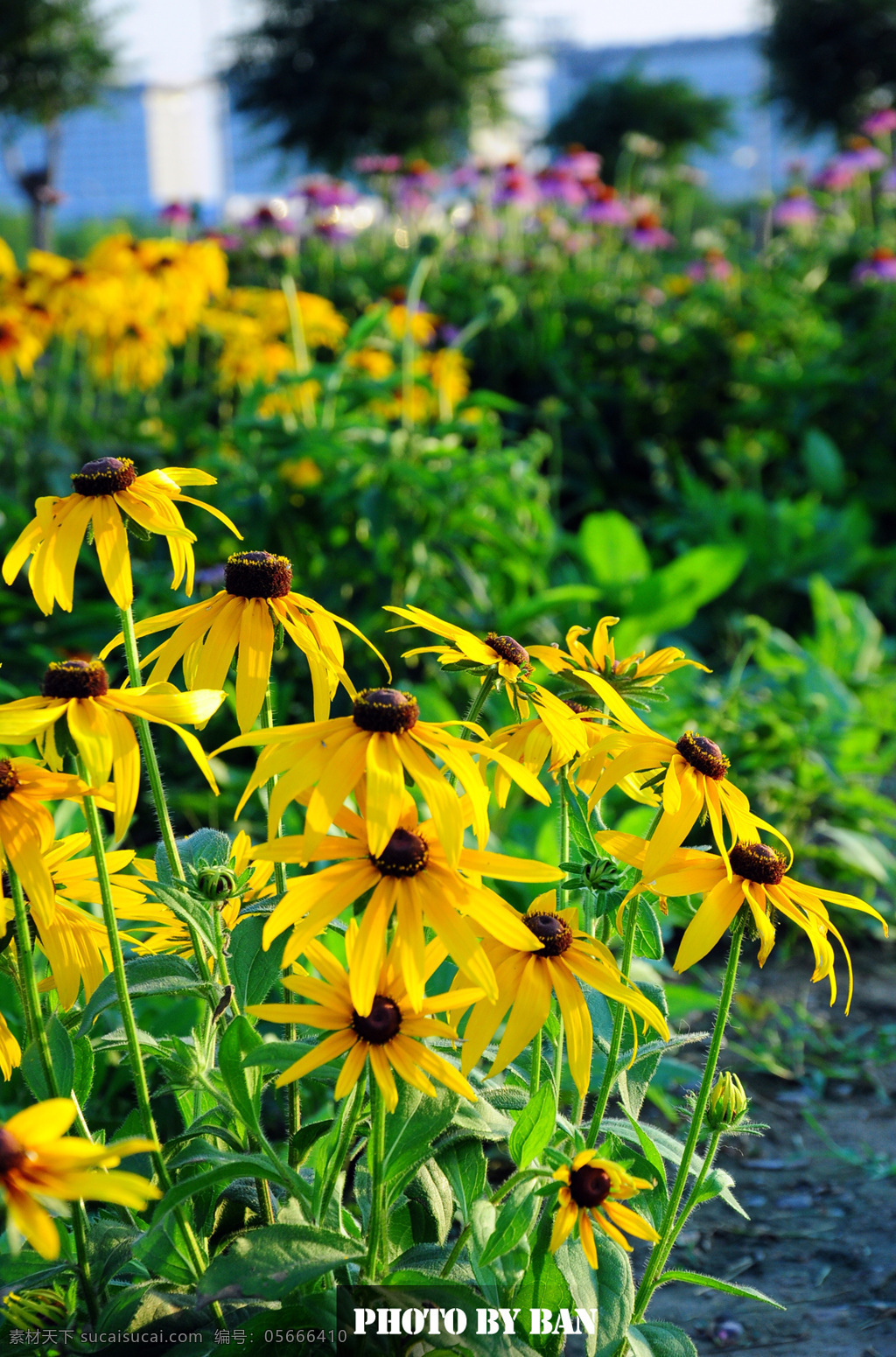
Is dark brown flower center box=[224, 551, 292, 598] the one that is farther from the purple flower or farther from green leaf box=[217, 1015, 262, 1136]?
the purple flower

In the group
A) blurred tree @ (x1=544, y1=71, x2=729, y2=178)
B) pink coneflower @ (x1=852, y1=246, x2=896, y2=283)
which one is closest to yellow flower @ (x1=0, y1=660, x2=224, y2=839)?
pink coneflower @ (x1=852, y1=246, x2=896, y2=283)

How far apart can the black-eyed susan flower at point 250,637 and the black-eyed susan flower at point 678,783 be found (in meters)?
0.21

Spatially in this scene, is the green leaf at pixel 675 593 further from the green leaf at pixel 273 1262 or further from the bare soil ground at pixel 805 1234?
the green leaf at pixel 273 1262

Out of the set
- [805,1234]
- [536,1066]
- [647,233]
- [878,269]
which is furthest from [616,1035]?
[647,233]

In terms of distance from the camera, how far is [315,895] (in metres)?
0.73

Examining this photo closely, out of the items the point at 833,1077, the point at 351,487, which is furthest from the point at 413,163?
the point at 833,1077

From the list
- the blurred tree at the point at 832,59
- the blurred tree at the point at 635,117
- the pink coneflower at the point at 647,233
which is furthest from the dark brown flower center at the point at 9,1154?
the blurred tree at the point at 832,59

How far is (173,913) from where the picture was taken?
91 centimetres

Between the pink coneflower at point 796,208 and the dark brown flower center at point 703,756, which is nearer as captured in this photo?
the dark brown flower center at point 703,756

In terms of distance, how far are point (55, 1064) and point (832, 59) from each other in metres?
19.0

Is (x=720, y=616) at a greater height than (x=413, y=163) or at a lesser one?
lesser

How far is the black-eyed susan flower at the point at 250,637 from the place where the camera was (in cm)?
86

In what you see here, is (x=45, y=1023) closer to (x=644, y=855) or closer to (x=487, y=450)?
(x=644, y=855)

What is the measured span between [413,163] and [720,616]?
9.56ft
